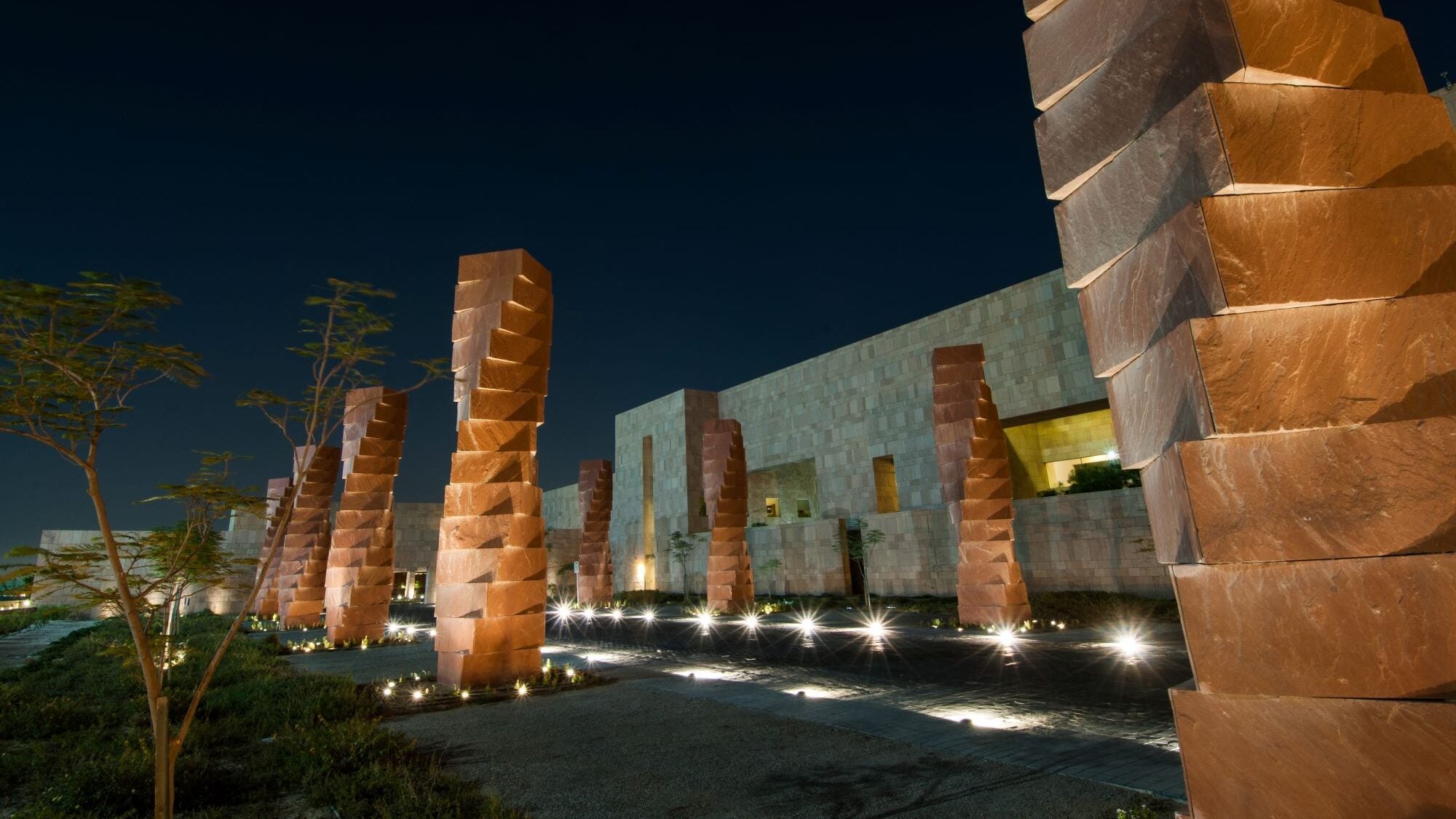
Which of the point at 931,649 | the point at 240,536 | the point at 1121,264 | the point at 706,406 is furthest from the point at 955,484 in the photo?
Answer: the point at 240,536

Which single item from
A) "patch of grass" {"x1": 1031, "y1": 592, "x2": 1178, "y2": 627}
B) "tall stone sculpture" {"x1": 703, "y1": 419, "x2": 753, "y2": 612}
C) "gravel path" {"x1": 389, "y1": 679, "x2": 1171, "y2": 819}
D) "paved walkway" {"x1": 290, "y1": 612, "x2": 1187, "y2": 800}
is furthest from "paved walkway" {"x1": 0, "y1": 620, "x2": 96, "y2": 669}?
"patch of grass" {"x1": 1031, "y1": 592, "x2": 1178, "y2": 627}

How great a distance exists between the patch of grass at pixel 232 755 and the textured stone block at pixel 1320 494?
5304 millimetres

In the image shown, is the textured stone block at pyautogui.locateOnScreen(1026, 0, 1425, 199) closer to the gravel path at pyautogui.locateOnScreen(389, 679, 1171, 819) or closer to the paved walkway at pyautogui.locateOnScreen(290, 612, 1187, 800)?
the gravel path at pyautogui.locateOnScreen(389, 679, 1171, 819)

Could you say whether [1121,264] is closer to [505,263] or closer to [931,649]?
[505,263]

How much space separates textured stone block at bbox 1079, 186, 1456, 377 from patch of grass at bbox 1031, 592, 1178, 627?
1938cm

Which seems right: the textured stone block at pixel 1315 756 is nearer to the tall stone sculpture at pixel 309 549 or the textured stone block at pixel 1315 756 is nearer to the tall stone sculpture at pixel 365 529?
the tall stone sculpture at pixel 365 529

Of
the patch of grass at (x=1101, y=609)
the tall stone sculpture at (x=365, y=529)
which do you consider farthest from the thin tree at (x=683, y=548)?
the patch of grass at (x=1101, y=609)

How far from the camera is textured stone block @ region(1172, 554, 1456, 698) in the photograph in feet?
7.55

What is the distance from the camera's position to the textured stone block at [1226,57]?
9.51 ft

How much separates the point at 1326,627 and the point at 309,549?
28400 mm

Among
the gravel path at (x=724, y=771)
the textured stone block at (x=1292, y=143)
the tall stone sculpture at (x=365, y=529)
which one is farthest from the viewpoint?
the tall stone sculpture at (x=365, y=529)

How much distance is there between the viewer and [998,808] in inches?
203

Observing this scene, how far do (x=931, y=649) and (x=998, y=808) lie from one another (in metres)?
10.8

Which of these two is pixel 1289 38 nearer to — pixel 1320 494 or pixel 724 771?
pixel 1320 494
